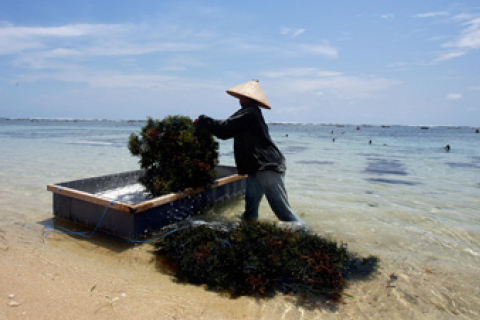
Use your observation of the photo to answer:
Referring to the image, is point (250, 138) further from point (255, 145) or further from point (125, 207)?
point (125, 207)

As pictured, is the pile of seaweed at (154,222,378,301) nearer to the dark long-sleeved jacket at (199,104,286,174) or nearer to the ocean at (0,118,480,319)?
the ocean at (0,118,480,319)

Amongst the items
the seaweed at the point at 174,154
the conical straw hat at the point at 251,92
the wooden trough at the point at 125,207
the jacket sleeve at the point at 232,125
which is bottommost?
the wooden trough at the point at 125,207

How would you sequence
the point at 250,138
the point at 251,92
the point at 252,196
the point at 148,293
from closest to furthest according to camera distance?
1. the point at 148,293
2. the point at 250,138
3. the point at 251,92
4. the point at 252,196

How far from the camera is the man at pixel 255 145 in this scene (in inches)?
207

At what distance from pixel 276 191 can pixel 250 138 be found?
0.97m

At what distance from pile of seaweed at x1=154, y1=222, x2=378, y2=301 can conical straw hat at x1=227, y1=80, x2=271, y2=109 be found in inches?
82.1

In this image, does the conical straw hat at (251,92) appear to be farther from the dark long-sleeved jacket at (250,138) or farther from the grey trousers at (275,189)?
the grey trousers at (275,189)

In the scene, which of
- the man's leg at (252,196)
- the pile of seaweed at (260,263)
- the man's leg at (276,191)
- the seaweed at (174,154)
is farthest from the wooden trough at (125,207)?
the man's leg at (276,191)

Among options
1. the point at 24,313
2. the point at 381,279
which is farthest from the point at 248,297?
the point at 24,313

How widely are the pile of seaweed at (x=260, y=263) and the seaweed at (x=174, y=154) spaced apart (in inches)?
56.8

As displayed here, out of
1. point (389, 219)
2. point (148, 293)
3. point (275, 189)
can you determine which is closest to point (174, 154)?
point (275, 189)

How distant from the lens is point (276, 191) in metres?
5.33

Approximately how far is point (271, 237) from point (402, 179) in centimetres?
1004

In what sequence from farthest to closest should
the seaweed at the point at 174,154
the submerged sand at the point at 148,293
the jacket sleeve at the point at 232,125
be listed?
the seaweed at the point at 174,154 < the jacket sleeve at the point at 232,125 < the submerged sand at the point at 148,293
